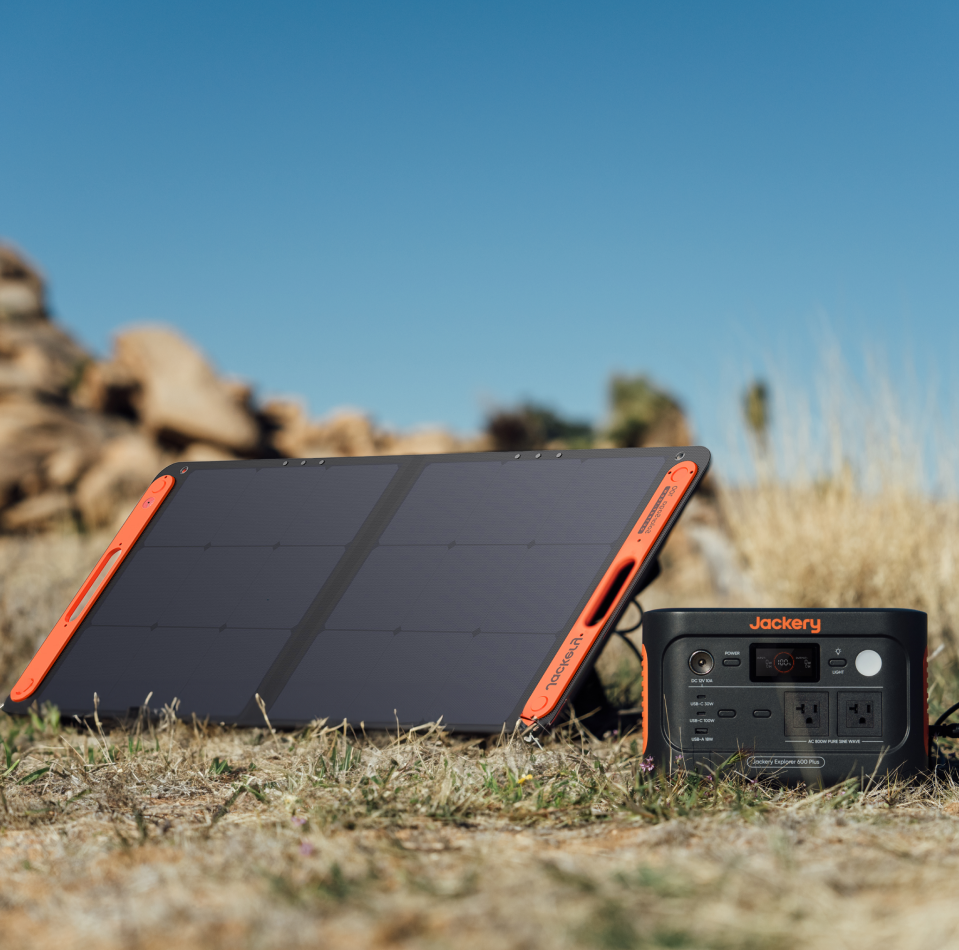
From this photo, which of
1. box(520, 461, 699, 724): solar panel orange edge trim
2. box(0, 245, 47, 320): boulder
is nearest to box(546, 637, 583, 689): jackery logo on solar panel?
box(520, 461, 699, 724): solar panel orange edge trim

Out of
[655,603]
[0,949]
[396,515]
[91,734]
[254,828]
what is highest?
[396,515]

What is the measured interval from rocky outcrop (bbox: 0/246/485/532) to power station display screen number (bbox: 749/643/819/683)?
16640 millimetres

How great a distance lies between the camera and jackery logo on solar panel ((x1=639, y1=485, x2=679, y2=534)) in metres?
3.42

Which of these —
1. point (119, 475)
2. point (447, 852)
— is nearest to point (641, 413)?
point (119, 475)

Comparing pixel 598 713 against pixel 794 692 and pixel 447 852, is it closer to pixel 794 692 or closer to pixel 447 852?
pixel 794 692

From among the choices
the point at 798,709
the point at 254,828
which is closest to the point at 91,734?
the point at 254,828

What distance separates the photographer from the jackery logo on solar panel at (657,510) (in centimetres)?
342

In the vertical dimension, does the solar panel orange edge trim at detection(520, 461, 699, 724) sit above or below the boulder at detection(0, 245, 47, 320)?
below

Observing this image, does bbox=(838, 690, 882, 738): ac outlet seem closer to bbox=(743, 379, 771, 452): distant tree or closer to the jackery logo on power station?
the jackery logo on power station

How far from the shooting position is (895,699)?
2742 mm

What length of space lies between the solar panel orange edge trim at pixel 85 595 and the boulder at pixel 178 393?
20729 millimetres

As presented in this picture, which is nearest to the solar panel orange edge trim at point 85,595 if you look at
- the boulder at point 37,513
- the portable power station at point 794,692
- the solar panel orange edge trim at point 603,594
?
the solar panel orange edge trim at point 603,594

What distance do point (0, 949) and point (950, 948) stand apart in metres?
1.66

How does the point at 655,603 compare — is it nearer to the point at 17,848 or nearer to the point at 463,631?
the point at 463,631
